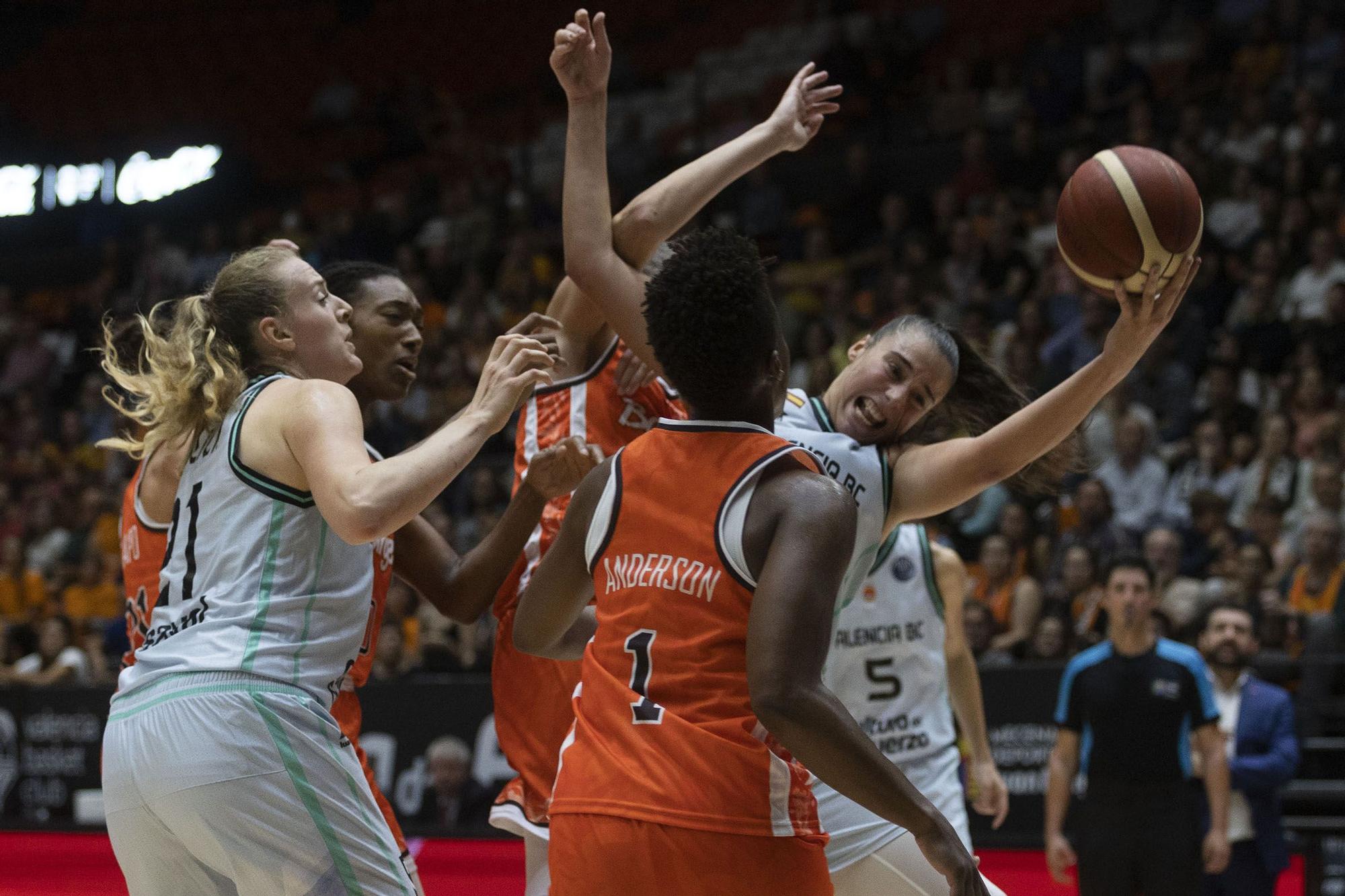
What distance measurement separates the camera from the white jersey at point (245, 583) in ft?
9.66

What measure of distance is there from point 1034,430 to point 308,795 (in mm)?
1603

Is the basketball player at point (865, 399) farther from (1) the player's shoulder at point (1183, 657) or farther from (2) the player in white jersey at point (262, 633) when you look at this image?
(1) the player's shoulder at point (1183, 657)

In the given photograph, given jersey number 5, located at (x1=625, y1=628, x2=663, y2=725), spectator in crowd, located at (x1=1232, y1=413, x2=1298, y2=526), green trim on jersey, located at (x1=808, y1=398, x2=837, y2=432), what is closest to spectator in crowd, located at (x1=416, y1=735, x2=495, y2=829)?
spectator in crowd, located at (x1=1232, y1=413, x2=1298, y2=526)

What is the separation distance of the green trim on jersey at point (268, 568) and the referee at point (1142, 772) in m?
4.62

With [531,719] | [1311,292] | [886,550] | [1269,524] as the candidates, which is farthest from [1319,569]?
[531,719]

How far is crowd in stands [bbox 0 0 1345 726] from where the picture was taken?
29.7ft

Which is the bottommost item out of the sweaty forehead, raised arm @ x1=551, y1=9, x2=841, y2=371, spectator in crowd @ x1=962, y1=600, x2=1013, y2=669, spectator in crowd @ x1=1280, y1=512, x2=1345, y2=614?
spectator in crowd @ x1=962, y1=600, x2=1013, y2=669

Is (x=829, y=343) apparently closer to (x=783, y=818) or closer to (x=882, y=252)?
(x=882, y=252)

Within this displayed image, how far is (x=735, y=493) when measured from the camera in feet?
8.50

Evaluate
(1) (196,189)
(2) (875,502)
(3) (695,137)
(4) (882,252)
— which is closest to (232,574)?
(2) (875,502)

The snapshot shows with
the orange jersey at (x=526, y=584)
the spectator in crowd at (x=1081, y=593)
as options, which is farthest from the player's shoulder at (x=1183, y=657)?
the orange jersey at (x=526, y=584)

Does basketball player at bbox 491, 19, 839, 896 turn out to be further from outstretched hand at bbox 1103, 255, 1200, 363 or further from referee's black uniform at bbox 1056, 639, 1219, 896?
referee's black uniform at bbox 1056, 639, 1219, 896

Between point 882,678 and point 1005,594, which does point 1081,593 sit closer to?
point 1005,594

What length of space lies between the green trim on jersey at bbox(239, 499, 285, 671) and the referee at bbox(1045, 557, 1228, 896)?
15.2 ft
